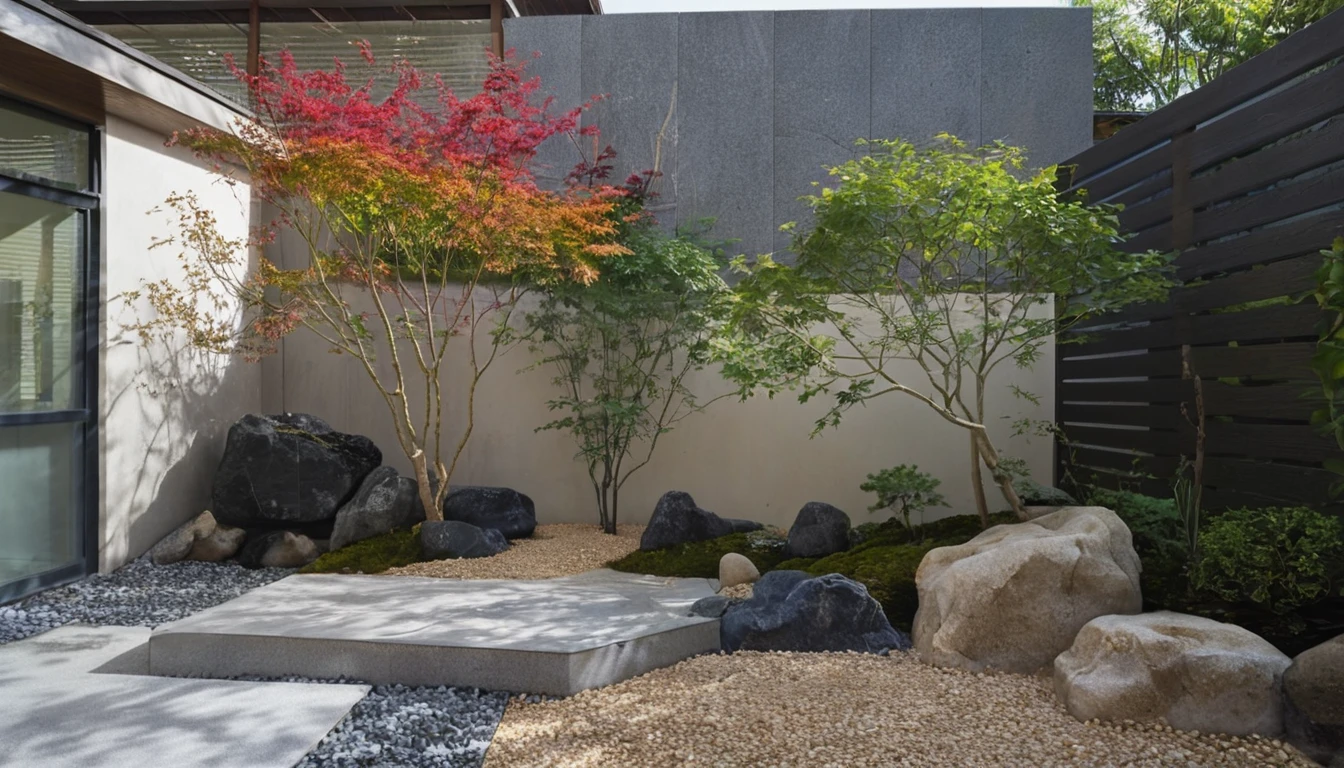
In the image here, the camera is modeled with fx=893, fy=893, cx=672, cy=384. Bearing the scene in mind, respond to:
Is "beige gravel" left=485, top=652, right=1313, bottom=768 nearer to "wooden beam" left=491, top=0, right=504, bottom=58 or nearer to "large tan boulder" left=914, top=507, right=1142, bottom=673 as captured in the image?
"large tan boulder" left=914, top=507, right=1142, bottom=673

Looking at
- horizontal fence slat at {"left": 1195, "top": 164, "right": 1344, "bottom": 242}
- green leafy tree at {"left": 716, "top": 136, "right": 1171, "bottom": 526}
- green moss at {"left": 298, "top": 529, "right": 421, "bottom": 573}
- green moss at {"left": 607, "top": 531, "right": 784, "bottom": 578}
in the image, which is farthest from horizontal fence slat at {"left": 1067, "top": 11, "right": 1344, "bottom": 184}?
green moss at {"left": 298, "top": 529, "right": 421, "bottom": 573}

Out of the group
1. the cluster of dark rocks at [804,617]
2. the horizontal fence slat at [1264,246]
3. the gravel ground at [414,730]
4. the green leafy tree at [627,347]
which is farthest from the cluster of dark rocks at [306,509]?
the horizontal fence slat at [1264,246]

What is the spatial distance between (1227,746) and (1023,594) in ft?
2.96

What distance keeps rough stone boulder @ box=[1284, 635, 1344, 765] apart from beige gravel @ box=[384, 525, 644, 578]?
350cm

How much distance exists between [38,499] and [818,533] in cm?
426

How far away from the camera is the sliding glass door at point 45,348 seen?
447 cm

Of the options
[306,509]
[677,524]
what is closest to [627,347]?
[677,524]

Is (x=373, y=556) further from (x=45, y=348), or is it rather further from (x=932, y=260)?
(x=932, y=260)

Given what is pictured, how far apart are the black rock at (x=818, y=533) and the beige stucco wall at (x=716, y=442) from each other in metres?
1.17

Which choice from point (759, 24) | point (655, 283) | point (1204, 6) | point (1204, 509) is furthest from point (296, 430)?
point (1204, 6)

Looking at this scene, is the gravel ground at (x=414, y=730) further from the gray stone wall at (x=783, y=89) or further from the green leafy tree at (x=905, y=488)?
the gray stone wall at (x=783, y=89)

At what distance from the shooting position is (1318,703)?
8.72ft

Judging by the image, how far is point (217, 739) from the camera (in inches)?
107

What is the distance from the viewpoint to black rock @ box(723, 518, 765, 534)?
20.1 ft
